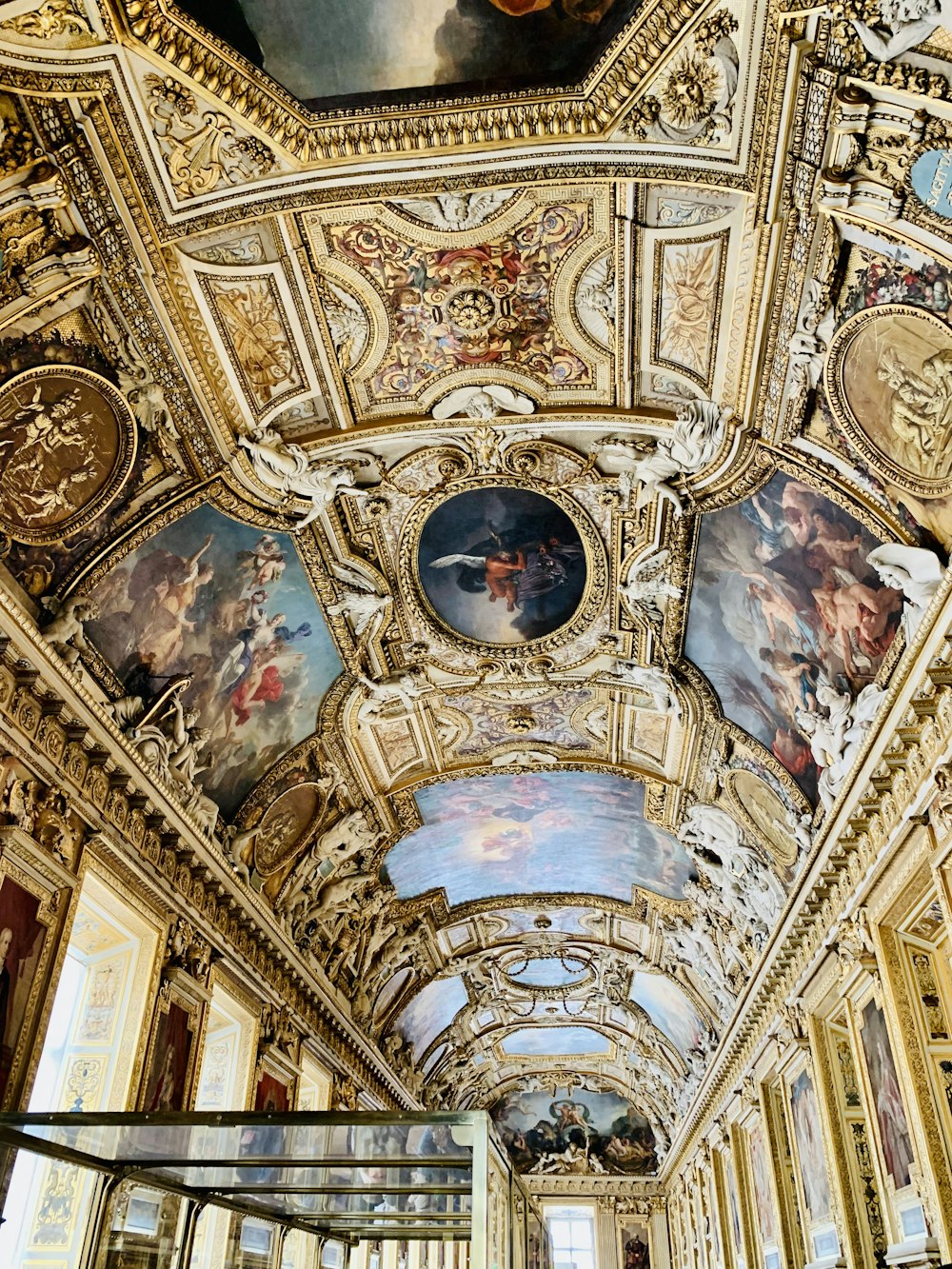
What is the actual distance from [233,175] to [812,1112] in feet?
46.7

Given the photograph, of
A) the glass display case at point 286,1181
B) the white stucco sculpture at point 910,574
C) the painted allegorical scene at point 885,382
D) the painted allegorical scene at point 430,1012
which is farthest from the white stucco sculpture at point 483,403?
the painted allegorical scene at point 430,1012

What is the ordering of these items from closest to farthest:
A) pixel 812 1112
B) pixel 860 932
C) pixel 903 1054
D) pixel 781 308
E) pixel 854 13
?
pixel 854 13, pixel 781 308, pixel 903 1054, pixel 860 932, pixel 812 1112

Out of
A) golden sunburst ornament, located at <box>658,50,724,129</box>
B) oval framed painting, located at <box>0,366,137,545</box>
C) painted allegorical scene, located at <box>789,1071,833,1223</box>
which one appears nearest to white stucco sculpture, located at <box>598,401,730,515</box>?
golden sunburst ornament, located at <box>658,50,724,129</box>

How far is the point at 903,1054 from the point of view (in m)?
9.82

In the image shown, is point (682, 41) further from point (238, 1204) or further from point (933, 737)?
point (238, 1204)

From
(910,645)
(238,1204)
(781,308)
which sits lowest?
(238,1204)

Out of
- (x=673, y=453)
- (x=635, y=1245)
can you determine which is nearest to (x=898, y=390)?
(x=673, y=453)

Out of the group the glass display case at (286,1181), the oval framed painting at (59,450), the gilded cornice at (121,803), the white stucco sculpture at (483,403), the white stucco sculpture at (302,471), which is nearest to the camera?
the glass display case at (286,1181)

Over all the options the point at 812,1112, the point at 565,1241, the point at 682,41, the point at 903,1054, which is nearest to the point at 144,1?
the point at 682,41

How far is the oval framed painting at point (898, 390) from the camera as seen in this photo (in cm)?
805

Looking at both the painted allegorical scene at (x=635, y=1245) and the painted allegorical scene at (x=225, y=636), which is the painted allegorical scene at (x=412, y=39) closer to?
the painted allegorical scene at (x=225, y=636)

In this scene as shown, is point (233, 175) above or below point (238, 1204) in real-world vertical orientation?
above

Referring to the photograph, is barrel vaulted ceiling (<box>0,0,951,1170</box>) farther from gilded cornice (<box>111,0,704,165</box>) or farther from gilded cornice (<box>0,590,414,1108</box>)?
gilded cornice (<box>0,590,414,1108</box>)

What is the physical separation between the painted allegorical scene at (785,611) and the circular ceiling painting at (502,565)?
172 cm
